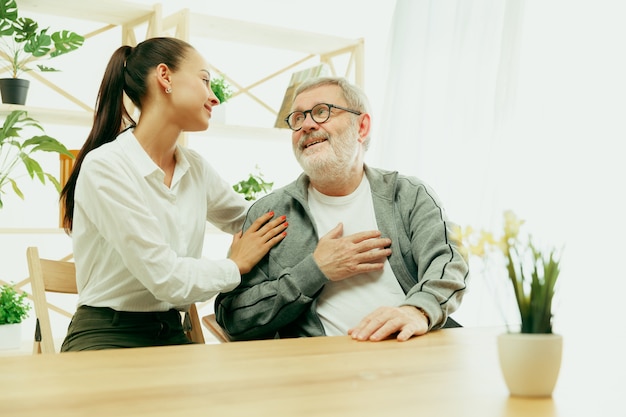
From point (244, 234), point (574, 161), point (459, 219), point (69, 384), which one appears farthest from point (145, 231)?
point (459, 219)

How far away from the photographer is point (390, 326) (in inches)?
60.3

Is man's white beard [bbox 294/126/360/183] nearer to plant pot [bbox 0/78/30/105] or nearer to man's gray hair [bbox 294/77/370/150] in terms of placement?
man's gray hair [bbox 294/77/370/150]

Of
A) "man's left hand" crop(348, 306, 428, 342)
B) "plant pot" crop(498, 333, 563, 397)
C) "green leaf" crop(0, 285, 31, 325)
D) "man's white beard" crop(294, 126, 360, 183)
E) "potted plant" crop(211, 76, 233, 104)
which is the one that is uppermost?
"potted plant" crop(211, 76, 233, 104)

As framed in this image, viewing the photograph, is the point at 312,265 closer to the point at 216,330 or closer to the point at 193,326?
the point at 216,330

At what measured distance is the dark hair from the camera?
212cm

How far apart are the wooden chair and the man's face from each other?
557 mm

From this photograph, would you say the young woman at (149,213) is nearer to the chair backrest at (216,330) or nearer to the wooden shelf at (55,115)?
the chair backrest at (216,330)

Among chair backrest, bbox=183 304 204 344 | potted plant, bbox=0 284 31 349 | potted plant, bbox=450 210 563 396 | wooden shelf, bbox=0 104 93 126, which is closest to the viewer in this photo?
potted plant, bbox=450 210 563 396

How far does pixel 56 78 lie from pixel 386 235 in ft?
6.69

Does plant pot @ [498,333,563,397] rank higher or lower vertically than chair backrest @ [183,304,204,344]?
higher

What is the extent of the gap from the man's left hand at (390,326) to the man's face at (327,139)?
65 centimetres

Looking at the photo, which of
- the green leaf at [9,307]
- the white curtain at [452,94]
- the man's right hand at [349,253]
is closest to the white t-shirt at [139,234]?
the man's right hand at [349,253]

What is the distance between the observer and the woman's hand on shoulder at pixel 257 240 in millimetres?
1977

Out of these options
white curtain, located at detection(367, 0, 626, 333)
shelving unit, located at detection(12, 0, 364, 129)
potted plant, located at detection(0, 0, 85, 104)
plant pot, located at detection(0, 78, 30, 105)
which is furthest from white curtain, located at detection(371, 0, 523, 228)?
plant pot, located at detection(0, 78, 30, 105)
